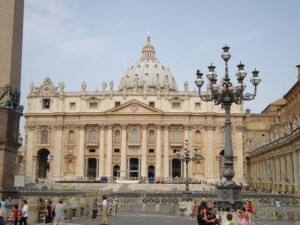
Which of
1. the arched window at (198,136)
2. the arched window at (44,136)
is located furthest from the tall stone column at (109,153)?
the arched window at (198,136)

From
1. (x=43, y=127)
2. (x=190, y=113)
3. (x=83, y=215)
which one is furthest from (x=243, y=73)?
(x=43, y=127)

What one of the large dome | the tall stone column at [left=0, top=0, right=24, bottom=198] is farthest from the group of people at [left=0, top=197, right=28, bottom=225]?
the large dome

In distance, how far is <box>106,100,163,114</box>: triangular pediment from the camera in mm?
73000

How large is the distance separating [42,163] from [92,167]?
9.59 meters

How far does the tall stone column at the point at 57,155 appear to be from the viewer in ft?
238

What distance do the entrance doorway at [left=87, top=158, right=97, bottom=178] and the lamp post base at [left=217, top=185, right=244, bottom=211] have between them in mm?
61591

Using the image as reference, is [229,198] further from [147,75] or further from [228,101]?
[147,75]

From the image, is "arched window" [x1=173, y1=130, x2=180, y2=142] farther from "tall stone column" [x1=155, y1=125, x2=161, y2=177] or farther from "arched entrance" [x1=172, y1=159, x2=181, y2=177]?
"arched entrance" [x1=172, y1=159, x2=181, y2=177]

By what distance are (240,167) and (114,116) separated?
22.7m

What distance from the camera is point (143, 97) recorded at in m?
74.3

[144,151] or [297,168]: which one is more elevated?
[144,151]

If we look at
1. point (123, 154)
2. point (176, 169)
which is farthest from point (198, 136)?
point (123, 154)

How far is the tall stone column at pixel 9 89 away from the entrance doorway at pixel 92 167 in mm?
58370

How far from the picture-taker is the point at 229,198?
14766 mm
